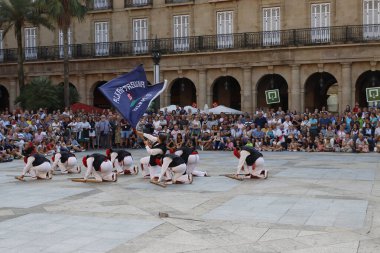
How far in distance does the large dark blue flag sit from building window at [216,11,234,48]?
65.5 ft

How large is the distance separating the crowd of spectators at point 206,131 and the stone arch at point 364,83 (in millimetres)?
8650

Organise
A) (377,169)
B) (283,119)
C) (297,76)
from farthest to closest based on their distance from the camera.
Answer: (297,76) < (283,119) < (377,169)

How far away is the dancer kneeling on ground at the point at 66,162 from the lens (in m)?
16.7

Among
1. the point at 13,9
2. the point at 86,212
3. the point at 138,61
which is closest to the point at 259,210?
the point at 86,212

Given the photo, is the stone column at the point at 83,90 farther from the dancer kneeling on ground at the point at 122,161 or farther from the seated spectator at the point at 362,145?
the dancer kneeling on ground at the point at 122,161

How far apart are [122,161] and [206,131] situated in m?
10.8

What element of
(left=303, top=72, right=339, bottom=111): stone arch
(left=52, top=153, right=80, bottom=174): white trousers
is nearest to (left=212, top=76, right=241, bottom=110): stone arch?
(left=303, top=72, right=339, bottom=111): stone arch

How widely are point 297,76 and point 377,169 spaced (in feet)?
54.4

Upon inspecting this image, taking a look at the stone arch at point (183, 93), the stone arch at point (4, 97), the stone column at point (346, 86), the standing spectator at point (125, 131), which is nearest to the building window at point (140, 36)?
the stone arch at point (183, 93)

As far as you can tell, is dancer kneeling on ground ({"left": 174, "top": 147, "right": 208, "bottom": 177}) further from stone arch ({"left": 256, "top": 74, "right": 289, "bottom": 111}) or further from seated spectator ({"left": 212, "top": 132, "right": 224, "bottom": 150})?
stone arch ({"left": 256, "top": 74, "right": 289, "bottom": 111})

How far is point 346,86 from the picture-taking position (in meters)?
31.6

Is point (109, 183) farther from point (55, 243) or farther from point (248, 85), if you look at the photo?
point (248, 85)

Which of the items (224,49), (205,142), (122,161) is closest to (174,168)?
(122,161)

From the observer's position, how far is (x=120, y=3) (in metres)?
38.0
